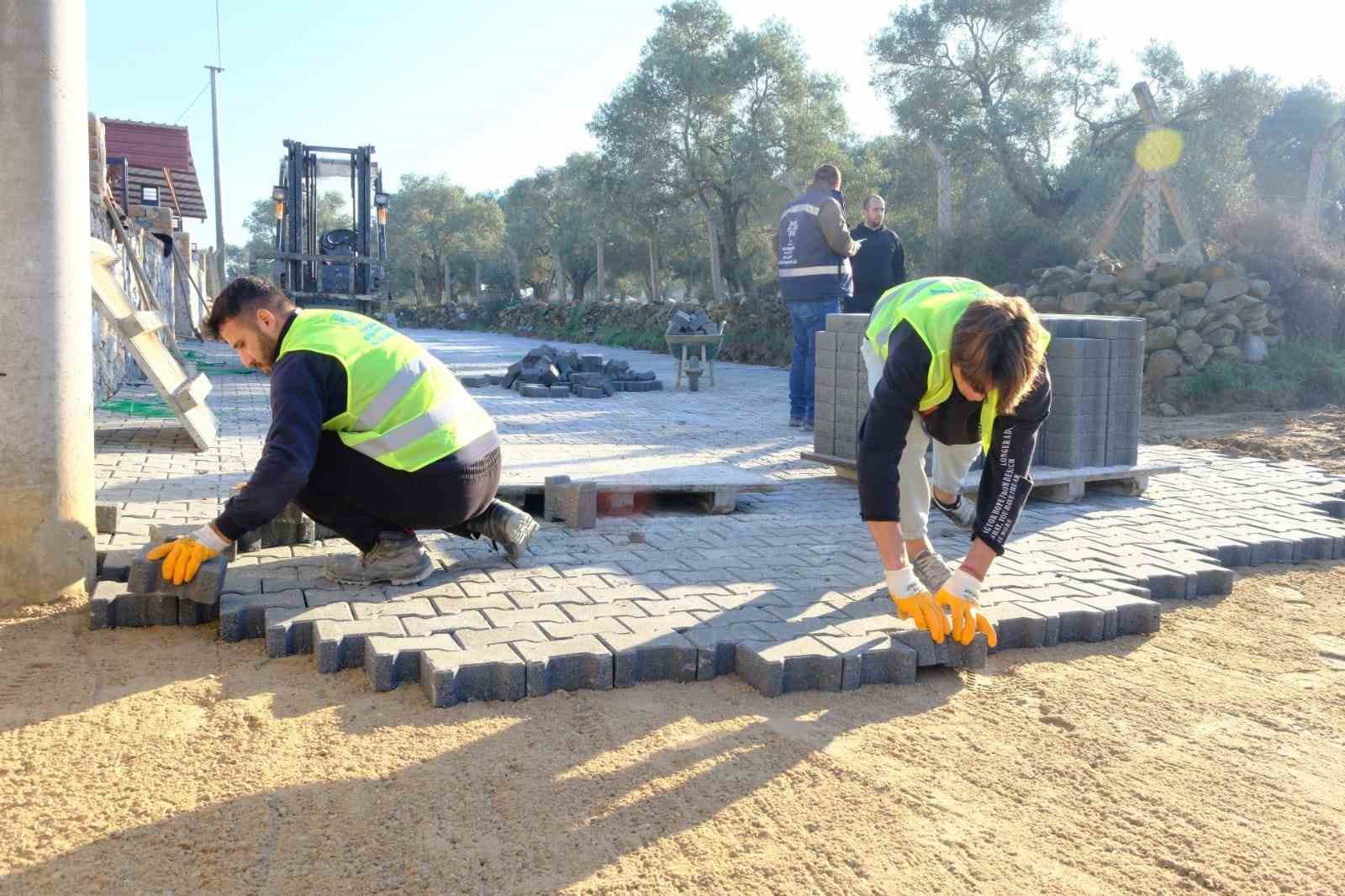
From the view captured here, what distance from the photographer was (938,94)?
62.4ft

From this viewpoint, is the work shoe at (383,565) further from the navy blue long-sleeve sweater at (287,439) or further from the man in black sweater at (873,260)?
the man in black sweater at (873,260)

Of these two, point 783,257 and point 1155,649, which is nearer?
point 1155,649

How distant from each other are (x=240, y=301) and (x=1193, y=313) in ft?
36.6

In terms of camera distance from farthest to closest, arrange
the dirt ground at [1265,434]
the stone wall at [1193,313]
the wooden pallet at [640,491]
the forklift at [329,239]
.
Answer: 1. the forklift at [329,239]
2. the stone wall at [1193,313]
3. the dirt ground at [1265,434]
4. the wooden pallet at [640,491]

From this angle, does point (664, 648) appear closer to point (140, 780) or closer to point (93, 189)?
point (140, 780)

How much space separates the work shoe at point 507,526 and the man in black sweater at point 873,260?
5558mm

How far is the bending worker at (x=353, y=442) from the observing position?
3.52 m

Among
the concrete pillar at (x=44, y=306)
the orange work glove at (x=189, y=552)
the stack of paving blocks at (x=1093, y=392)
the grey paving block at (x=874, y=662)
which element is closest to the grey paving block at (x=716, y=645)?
the grey paving block at (x=874, y=662)

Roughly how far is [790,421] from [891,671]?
6477mm

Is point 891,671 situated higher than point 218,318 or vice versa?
point 218,318

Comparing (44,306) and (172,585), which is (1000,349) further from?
(44,306)

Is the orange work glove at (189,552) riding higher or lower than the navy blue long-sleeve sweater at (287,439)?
lower

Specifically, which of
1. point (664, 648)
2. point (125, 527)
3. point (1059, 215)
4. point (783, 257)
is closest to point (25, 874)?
point (664, 648)

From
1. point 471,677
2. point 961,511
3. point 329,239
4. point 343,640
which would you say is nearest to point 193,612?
point 343,640
